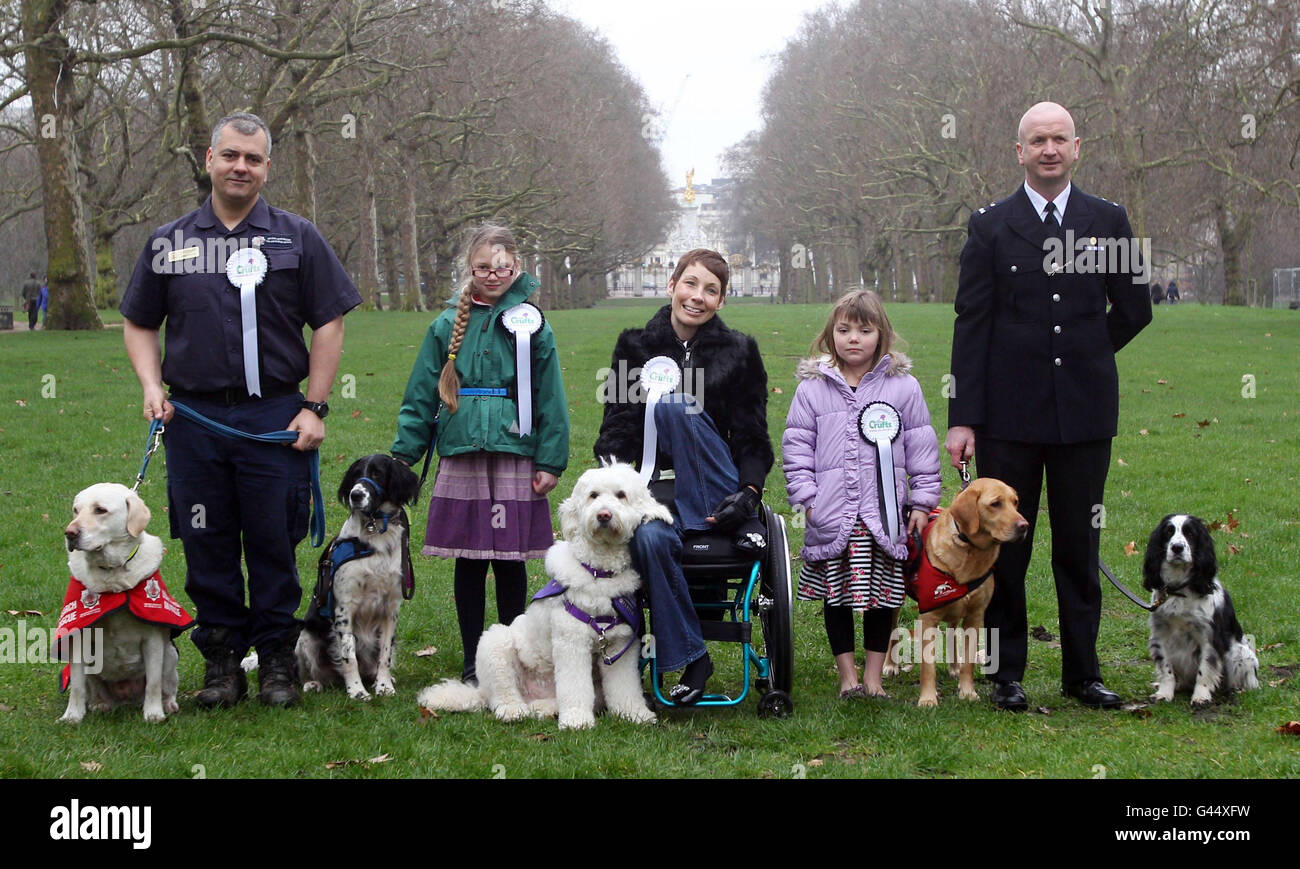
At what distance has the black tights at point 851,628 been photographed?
18.8ft

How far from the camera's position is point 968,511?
5371 mm

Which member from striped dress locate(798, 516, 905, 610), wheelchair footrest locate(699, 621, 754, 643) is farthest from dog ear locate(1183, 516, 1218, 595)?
wheelchair footrest locate(699, 621, 754, 643)

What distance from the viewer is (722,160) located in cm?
7988

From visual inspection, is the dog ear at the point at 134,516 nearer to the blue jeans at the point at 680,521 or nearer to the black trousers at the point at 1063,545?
the blue jeans at the point at 680,521

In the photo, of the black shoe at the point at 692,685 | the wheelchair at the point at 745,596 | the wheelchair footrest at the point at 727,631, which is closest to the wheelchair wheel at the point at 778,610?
the wheelchair at the point at 745,596

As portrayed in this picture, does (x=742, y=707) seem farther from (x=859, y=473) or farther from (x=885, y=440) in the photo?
(x=885, y=440)

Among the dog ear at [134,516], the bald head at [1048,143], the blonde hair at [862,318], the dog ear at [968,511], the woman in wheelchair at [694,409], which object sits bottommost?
Result: the dog ear at [968,511]

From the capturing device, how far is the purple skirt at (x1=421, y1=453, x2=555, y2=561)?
5730mm

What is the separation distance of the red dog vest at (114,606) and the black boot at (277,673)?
0.47m

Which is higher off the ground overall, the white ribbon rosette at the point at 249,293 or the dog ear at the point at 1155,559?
the white ribbon rosette at the point at 249,293

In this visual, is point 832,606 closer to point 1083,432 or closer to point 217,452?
point 1083,432

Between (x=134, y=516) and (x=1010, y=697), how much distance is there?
4.00 m

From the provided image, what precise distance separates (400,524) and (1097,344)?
3464mm

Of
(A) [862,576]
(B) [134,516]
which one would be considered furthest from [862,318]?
(B) [134,516]
